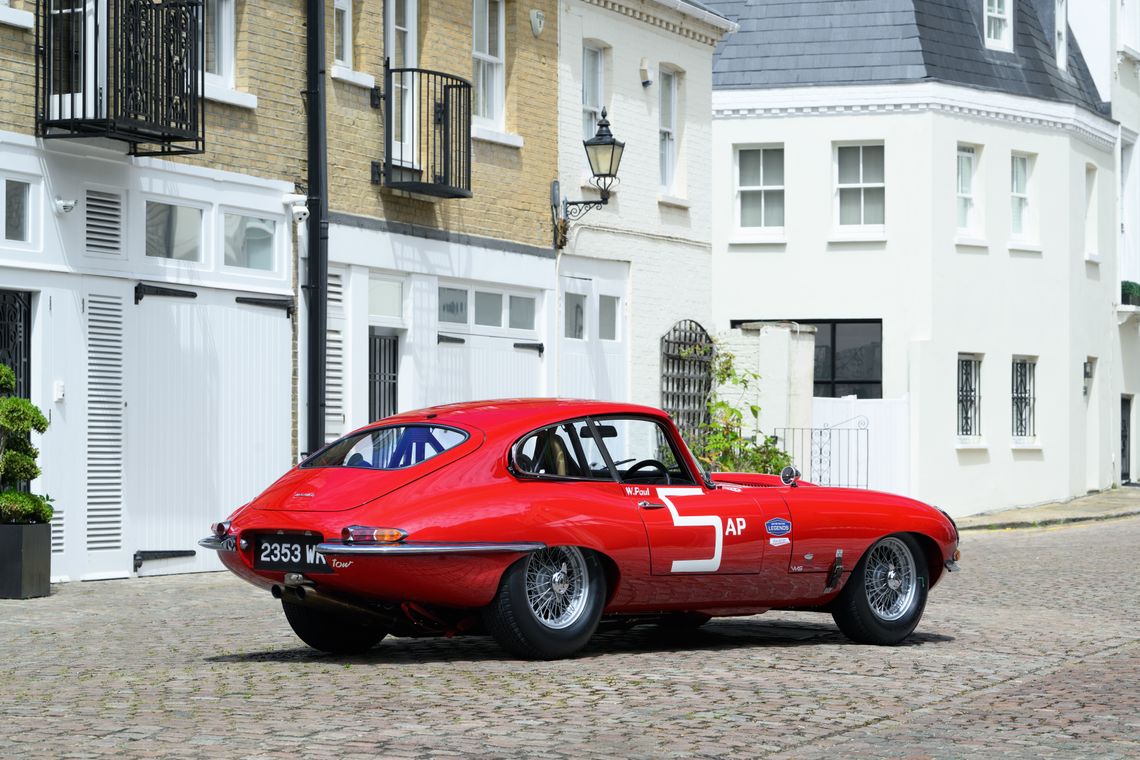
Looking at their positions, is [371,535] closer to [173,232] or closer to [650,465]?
[650,465]

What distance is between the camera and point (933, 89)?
99.6 feet

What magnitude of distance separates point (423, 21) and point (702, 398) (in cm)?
737

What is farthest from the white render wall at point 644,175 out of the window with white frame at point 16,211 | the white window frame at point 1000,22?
the white window frame at point 1000,22

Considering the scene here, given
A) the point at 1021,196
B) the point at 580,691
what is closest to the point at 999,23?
the point at 1021,196

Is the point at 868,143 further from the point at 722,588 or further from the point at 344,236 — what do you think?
the point at 722,588

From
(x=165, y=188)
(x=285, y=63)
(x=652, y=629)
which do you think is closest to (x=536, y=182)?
(x=285, y=63)

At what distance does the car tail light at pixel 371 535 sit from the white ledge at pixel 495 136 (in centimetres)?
1151

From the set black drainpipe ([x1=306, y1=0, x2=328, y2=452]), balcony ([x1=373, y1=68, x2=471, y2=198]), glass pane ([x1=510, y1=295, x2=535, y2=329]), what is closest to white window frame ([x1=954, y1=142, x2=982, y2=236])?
glass pane ([x1=510, y1=295, x2=535, y2=329])

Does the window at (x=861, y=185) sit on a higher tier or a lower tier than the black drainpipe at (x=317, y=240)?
higher

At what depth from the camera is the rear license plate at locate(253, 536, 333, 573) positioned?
966cm

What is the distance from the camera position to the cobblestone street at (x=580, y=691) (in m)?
7.63

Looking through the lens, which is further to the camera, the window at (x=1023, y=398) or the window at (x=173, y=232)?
the window at (x=1023, y=398)

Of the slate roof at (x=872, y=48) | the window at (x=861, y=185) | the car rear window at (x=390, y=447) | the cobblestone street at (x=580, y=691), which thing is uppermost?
the slate roof at (x=872, y=48)

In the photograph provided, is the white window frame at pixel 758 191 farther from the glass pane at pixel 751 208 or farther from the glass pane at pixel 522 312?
the glass pane at pixel 522 312
